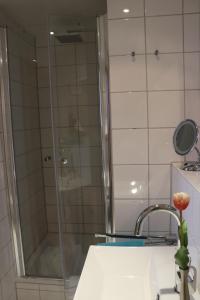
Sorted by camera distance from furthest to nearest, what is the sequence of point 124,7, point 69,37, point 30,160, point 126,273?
point 30,160 → point 69,37 → point 124,7 → point 126,273

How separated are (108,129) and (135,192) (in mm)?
430

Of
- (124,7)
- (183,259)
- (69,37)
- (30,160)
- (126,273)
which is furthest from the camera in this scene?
(30,160)

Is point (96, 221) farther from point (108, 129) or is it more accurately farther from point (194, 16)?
point (194, 16)

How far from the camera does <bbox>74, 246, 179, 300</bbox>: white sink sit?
0.96m

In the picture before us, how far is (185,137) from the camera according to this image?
1325 millimetres

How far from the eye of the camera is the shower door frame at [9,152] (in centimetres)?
199

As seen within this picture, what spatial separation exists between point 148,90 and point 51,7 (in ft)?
3.42

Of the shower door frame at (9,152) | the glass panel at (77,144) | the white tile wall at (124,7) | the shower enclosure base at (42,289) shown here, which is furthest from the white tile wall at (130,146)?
the shower enclosure base at (42,289)

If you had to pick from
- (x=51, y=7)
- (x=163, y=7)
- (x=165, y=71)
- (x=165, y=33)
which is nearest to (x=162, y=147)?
(x=165, y=71)

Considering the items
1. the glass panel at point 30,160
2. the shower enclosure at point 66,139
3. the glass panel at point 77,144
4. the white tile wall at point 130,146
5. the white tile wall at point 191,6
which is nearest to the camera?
the white tile wall at point 191,6

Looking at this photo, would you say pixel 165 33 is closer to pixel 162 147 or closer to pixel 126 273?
pixel 162 147

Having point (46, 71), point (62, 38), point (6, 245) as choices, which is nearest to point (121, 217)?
point (6, 245)

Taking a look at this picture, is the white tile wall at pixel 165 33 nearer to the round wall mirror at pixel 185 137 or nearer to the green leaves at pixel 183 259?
the round wall mirror at pixel 185 137

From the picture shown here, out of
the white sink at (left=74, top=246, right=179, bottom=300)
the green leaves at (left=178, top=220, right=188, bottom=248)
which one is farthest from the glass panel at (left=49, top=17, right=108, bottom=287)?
the green leaves at (left=178, top=220, right=188, bottom=248)
